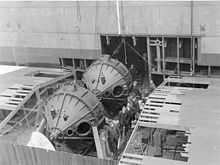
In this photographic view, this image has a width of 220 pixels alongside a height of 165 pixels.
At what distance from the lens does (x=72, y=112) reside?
31.0 feet

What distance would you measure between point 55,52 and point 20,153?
9628 millimetres

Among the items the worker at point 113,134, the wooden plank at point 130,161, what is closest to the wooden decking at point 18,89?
the worker at point 113,134

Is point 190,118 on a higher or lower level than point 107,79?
lower

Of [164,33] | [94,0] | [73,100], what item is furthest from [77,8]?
[73,100]

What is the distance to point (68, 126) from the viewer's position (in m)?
9.31

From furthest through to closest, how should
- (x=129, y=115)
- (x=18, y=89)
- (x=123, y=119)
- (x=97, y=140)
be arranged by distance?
(x=18, y=89) → (x=129, y=115) → (x=123, y=119) → (x=97, y=140)

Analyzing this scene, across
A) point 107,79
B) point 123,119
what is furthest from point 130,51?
point 123,119

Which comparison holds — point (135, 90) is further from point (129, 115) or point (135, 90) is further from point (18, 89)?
point (18, 89)

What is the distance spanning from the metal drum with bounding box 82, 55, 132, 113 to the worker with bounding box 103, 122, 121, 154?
212 cm

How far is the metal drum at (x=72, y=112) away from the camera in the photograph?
30.6 ft

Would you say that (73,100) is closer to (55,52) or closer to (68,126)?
(68,126)

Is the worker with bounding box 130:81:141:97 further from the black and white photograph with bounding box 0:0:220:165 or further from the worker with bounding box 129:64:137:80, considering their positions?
the worker with bounding box 129:64:137:80

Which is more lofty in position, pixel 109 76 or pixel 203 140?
pixel 109 76

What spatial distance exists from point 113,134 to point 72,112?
153 cm
